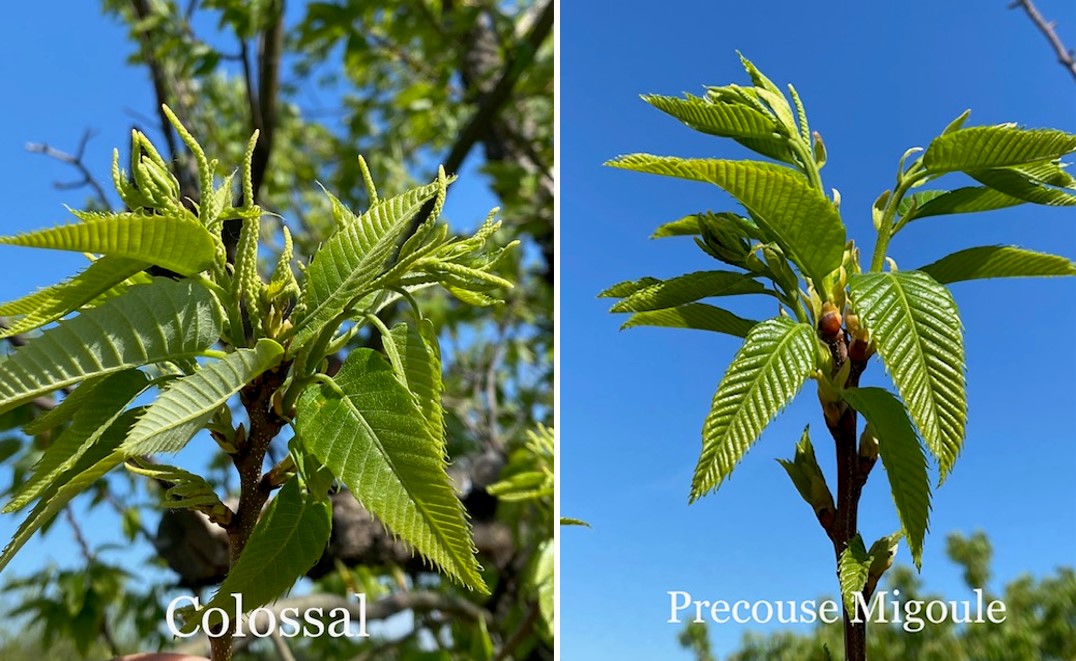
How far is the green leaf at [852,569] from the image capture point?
731mm

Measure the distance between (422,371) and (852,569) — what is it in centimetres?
41

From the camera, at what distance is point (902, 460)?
76 centimetres

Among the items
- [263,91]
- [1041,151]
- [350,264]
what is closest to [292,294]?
[350,264]

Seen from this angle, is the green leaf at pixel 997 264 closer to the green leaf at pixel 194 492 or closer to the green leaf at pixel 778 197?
the green leaf at pixel 778 197

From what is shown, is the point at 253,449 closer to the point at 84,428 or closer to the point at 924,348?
the point at 84,428

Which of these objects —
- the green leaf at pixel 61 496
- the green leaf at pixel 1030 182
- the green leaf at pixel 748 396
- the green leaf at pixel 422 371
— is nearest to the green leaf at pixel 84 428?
the green leaf at pixel 61 496

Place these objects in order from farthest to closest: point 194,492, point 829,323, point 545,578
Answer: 1. point 545,578
2. point 829,323
3. point 194,492

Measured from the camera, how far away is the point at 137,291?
536mm

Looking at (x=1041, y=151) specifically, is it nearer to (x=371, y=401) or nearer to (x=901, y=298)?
(x=901, y=298)

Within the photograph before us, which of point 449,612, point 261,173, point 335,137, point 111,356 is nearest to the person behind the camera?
point 111,356

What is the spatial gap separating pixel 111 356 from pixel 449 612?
4.48 ft

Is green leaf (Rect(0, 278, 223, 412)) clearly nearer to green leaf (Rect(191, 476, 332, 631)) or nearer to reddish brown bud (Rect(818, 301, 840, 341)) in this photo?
green leaf (Rect(191, 476, 332, 631))

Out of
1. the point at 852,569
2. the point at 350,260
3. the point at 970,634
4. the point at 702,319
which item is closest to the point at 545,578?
the point at 702,319

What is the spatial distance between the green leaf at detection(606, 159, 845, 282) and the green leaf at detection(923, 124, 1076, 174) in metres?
0.15
